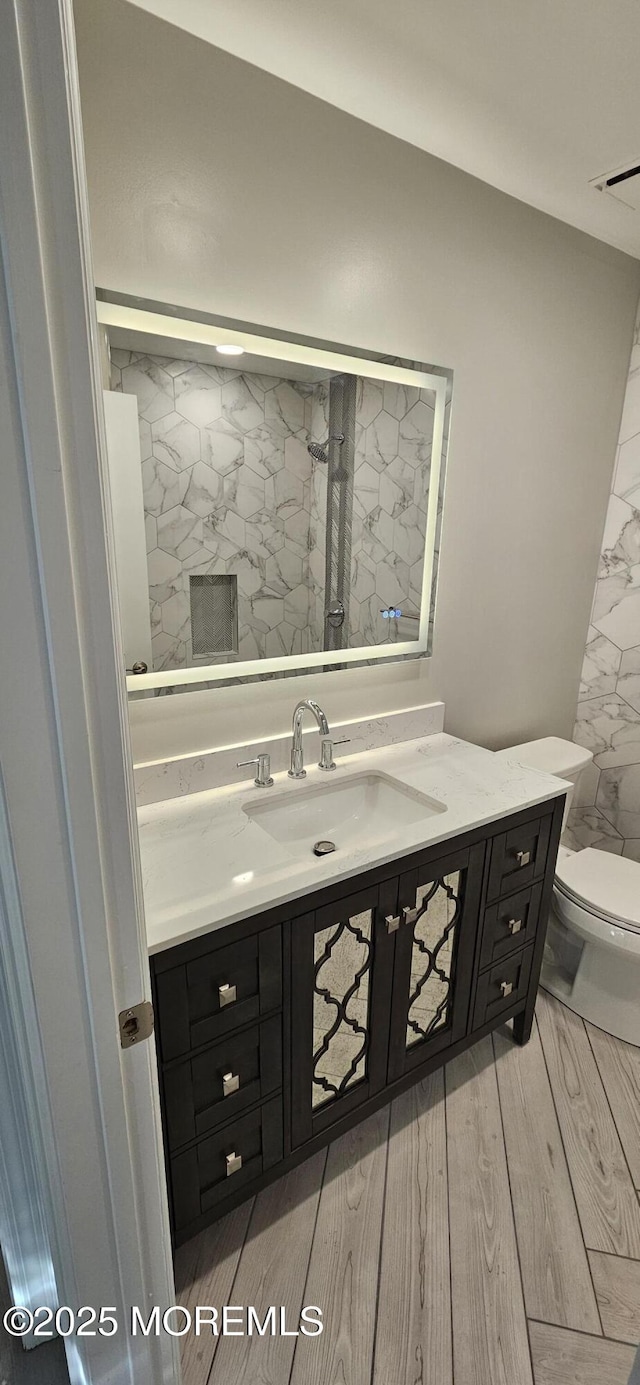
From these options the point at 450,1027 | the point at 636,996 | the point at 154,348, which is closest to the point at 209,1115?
the point at 450,1027

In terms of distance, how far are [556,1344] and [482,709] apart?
4.94ft

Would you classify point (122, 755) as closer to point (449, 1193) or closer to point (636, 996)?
point (449, 1193)

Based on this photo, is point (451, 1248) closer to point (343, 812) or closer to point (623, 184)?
point (343, 812)

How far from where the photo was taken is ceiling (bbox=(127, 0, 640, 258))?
3.59ft

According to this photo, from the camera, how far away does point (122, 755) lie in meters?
0.64

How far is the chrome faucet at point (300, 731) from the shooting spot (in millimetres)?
1468

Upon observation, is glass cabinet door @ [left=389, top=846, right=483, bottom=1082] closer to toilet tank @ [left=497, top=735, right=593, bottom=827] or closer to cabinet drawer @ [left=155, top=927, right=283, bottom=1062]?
cabinet drawer @ [left=155, top=927, right=283, bottom=1062]

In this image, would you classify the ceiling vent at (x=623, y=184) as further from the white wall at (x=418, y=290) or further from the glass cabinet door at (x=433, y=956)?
the glass cabinet door at (x=433, y=956)

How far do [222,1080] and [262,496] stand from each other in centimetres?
124

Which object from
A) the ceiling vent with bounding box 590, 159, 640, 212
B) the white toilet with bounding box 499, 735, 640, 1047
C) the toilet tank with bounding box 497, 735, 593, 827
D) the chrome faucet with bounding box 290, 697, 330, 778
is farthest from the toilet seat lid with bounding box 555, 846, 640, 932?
the ceiling vent with bounding box 590, 159, 640, 212

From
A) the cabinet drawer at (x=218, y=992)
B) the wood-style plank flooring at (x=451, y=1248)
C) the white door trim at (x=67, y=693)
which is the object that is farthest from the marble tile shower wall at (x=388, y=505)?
the wood-style plank flooring at (x=451, y=1248)

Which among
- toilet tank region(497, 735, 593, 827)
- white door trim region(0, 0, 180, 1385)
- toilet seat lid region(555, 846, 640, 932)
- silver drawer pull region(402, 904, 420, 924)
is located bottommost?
toilet seat lid region(555, 846, 640, 932)
